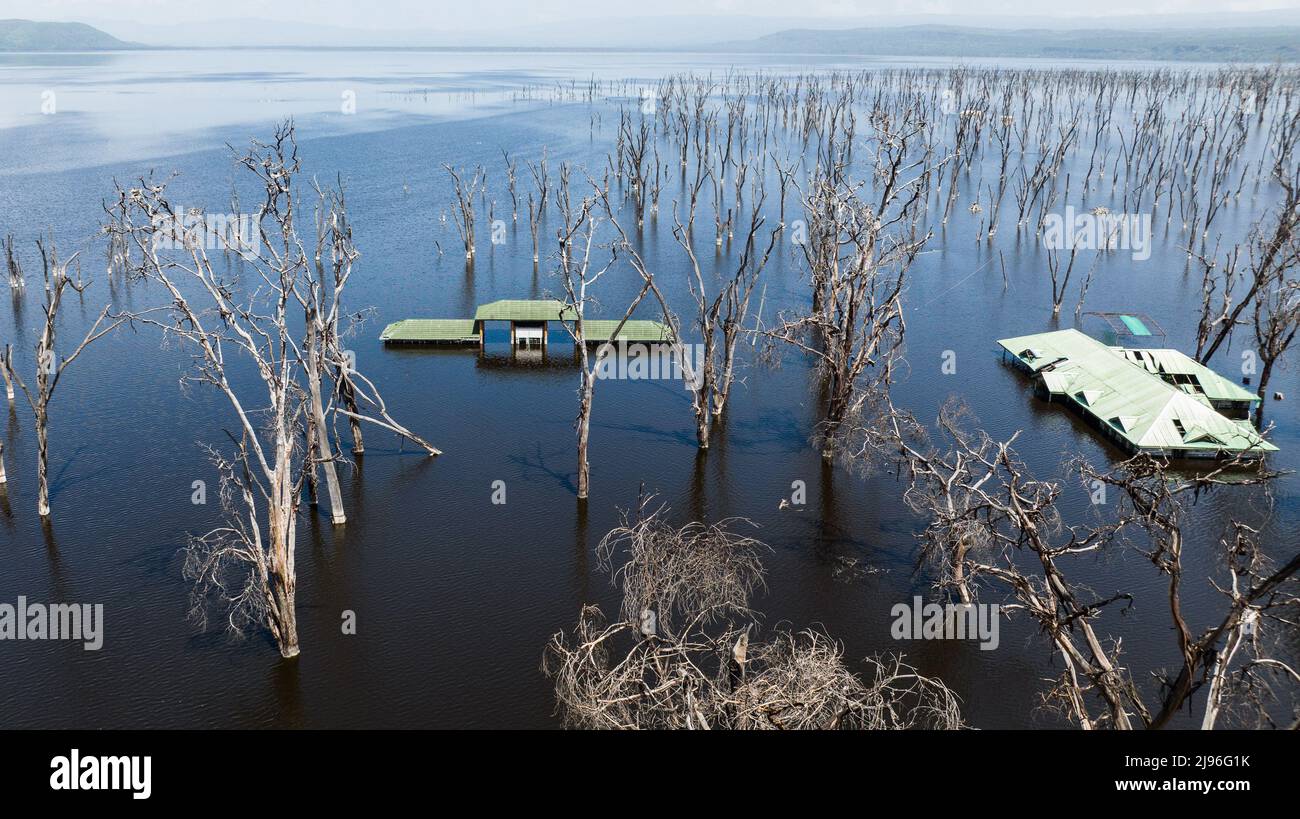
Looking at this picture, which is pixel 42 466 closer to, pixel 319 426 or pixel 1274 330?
pixel 319 426

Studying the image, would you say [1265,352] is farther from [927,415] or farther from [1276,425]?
[927,415]

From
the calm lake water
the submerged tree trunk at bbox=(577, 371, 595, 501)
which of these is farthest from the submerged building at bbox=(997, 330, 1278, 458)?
the submerged tree trunk at bbox=(577, 371, 595, 501)

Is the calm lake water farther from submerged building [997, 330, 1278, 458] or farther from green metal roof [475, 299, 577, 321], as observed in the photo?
green metal roof [475, 299, 577, 321]

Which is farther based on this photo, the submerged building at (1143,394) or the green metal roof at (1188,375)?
the green metal roof at (1188,375)

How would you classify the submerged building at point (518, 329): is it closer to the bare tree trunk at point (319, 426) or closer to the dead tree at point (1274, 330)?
the bare tree trunk at point (319, 426)

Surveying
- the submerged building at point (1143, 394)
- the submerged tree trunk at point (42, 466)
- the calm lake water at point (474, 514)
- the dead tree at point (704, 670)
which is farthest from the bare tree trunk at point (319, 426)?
the submerged building at point (1143, 394)

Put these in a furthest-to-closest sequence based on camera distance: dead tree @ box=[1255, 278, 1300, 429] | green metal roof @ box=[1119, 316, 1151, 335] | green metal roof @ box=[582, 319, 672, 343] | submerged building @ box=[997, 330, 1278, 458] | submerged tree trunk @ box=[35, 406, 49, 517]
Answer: green metal roof @ box=[1119, 316, 1151, 335] → green metal roof @ box=[582, 319, 672, 343] → dead tree @ box=[1255, 278, 1300, 429] → submerged building @ box=[997, 330, 1278, 458] → submerged tree trunk @ box=[35, 406, 49, 517]
